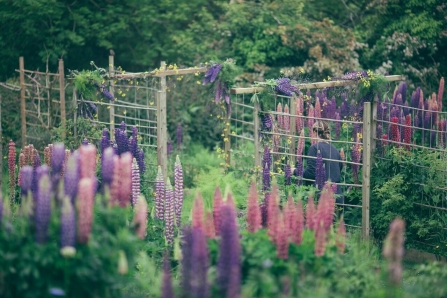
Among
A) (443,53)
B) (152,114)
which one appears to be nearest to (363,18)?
(443,53)

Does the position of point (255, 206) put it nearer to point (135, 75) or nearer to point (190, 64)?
point (135, 75)

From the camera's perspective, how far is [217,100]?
12289 mm

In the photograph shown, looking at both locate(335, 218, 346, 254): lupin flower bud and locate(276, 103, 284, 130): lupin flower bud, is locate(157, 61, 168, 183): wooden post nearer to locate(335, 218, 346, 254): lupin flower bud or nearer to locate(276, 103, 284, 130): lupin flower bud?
locate(276, 103, 284, 130): lupin flower bud

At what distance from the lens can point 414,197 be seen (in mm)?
10195

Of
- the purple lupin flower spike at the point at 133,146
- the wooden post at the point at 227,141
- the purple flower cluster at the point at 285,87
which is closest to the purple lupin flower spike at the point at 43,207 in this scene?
the purple lupin flower spike at the point at 133,146

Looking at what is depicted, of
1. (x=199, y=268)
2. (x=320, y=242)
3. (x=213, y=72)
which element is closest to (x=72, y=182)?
(x=199, y=268)

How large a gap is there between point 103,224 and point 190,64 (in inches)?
533

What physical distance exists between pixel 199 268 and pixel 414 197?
5.26 metres

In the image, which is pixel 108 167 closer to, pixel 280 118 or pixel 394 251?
pixel 394 251

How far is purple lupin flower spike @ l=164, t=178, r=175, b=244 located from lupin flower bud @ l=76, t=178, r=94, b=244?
2.43 m

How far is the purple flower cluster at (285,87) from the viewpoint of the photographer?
11445 mm

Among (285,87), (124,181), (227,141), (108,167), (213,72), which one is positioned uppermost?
(213,72)

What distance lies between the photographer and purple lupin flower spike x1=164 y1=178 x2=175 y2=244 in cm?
855

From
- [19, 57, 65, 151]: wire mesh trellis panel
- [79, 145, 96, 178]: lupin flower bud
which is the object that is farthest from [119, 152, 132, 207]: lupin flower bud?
[19, 57, 65, 151]: wire mesh trellis panel
